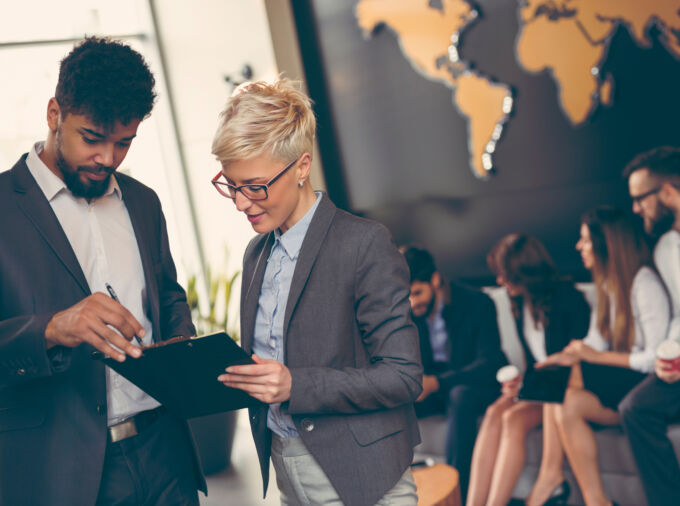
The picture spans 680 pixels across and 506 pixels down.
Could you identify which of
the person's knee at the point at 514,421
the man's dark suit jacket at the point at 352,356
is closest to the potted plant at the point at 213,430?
the person's knee at the point at 514,421

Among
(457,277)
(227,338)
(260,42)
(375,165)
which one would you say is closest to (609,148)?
(457,277)

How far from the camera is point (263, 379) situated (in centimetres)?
139

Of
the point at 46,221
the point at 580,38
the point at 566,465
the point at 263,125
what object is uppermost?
the point at 580,38

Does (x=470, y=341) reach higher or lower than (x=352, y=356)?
lower

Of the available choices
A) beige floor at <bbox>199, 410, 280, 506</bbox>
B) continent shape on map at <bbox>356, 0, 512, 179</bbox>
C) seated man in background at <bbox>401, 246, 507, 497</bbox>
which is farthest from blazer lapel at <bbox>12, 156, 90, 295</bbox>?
continent shape on map at <bbox>356, 0, 512, 179</bbox>

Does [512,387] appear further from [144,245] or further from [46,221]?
[46,221]

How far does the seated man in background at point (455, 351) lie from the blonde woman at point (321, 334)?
219cm

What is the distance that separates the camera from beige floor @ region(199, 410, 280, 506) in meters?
4.20

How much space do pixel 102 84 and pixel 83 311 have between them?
2.00 feet

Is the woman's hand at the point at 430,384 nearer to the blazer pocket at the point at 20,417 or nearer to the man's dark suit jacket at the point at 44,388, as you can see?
the man's dark suit jacket at the point at 44,388

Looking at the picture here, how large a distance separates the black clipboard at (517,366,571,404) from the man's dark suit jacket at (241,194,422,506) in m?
2.05

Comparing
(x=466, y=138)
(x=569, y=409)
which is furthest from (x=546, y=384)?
(x=466, y=138)

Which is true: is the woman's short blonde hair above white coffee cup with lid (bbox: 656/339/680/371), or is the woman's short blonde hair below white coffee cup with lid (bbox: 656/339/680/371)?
above

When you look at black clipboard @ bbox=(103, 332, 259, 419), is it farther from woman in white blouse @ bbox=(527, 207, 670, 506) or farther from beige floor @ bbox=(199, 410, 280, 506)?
beige floor @ bbox=(199, 410, 280, 506)
